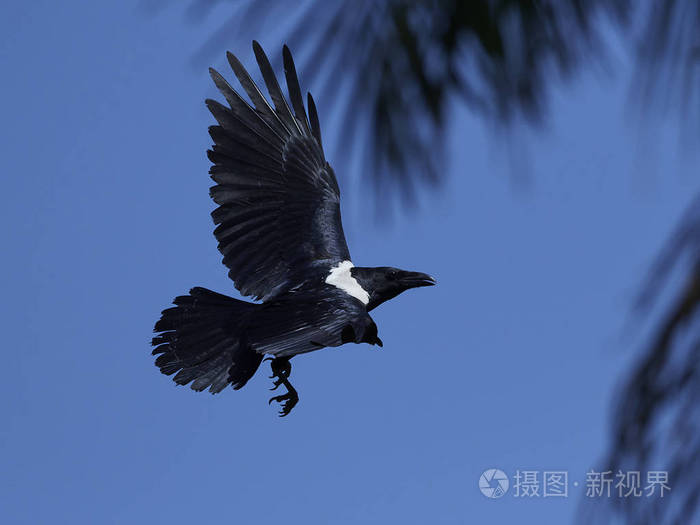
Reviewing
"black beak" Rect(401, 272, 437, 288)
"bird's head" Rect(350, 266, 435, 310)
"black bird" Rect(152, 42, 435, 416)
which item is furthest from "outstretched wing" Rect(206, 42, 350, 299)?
"black beak" Rect(401, 272, 437, 288)

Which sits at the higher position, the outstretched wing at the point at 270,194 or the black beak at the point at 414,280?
the outstretched wing at the point at 270,194

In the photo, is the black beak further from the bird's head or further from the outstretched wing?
the outstretched wing

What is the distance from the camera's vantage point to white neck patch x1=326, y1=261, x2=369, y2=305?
7.49m

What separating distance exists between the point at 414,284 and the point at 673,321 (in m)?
7.01

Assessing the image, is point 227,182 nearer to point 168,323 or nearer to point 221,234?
point 221,234

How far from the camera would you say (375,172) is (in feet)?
5.75

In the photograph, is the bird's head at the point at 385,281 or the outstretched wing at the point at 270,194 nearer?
the outstretched wing at the point at 270,194

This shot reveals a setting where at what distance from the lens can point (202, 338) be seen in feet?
23.9

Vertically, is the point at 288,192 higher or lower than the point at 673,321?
higher

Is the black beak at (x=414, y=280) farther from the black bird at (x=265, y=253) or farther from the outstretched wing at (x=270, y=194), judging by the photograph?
the outstretched wing at (x=270, y=194)

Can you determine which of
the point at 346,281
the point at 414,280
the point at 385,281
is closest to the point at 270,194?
the point at 346,281

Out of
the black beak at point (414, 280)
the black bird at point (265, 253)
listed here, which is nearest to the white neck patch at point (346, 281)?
the black bird at point (265, 253)

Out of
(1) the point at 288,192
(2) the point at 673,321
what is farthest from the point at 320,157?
(2) the point at 673,321

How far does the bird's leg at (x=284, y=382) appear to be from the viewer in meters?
6.70
